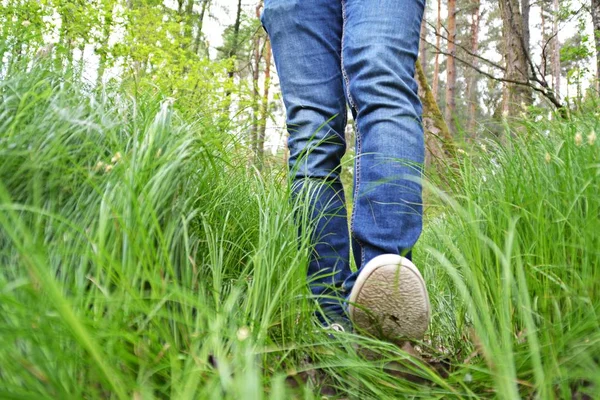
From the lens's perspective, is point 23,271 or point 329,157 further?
point 329,157

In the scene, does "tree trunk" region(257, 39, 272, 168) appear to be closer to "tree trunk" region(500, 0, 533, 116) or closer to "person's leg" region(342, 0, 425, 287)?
"person's leg" region(342, 0, 425, 287)

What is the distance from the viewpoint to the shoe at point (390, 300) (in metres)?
1.08

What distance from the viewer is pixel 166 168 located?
0.98 metres

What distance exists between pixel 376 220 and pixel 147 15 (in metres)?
9.53

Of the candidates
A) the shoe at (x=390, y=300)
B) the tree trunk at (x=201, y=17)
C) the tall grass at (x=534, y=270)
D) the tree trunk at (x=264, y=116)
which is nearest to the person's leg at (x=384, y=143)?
the shoe at (x=390, y=300)

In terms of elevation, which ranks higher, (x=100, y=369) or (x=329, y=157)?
(x=329, y=157)

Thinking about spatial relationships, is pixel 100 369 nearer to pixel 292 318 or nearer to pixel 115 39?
pixel 292 318

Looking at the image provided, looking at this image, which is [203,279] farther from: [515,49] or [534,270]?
[515,49]

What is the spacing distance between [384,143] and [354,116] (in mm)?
207

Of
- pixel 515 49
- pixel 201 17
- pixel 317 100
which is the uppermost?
pixel 201 17

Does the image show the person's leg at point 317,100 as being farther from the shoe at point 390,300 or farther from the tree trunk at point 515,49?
the tree trunk at point 515,49

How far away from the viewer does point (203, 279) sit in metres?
1.06

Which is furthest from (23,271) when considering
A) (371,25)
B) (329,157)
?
(371,25)

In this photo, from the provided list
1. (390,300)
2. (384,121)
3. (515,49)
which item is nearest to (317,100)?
(384,121)
